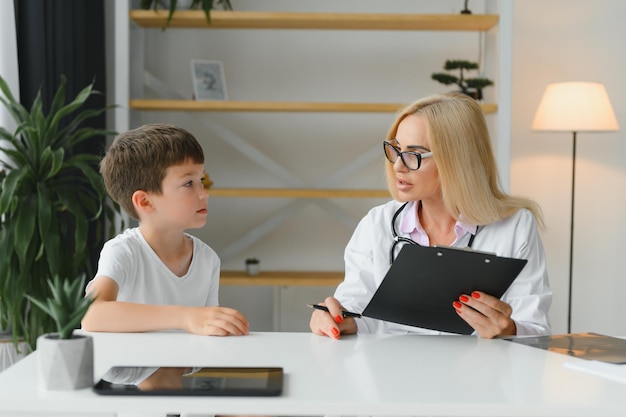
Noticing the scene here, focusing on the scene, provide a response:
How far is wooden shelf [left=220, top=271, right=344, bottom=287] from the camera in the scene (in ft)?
11.6

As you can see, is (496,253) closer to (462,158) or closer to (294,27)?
(462,158)

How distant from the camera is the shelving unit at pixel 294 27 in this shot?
3.40 m

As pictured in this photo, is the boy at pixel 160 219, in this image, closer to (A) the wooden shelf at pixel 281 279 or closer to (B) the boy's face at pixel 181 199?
(B) the boy's face at pixel 181 199

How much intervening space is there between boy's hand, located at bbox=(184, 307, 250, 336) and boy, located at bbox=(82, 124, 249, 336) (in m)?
0.27

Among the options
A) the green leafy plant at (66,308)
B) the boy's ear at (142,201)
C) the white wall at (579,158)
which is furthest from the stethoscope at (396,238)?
the white wall at (579,158)

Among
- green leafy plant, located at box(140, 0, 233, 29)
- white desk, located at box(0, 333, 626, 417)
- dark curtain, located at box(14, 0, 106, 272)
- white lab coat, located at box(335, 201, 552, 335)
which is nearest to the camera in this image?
white desk, located at box(0, 333, 626, 417)

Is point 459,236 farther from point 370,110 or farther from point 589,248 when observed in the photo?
point 589,248

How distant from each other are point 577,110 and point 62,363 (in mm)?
2917

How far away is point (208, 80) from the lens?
3.62 meters

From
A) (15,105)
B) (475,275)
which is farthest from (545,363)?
(15,105)

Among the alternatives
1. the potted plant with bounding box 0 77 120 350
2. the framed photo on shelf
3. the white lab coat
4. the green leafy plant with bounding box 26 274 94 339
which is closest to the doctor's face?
the white lab coat

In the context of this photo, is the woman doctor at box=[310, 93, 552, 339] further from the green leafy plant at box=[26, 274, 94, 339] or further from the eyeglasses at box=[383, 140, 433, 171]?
the green leafy plant at box=[26, 274, 94, 339]

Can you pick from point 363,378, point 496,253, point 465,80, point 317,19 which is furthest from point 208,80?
point 363,378

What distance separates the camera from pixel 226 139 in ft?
12.2
